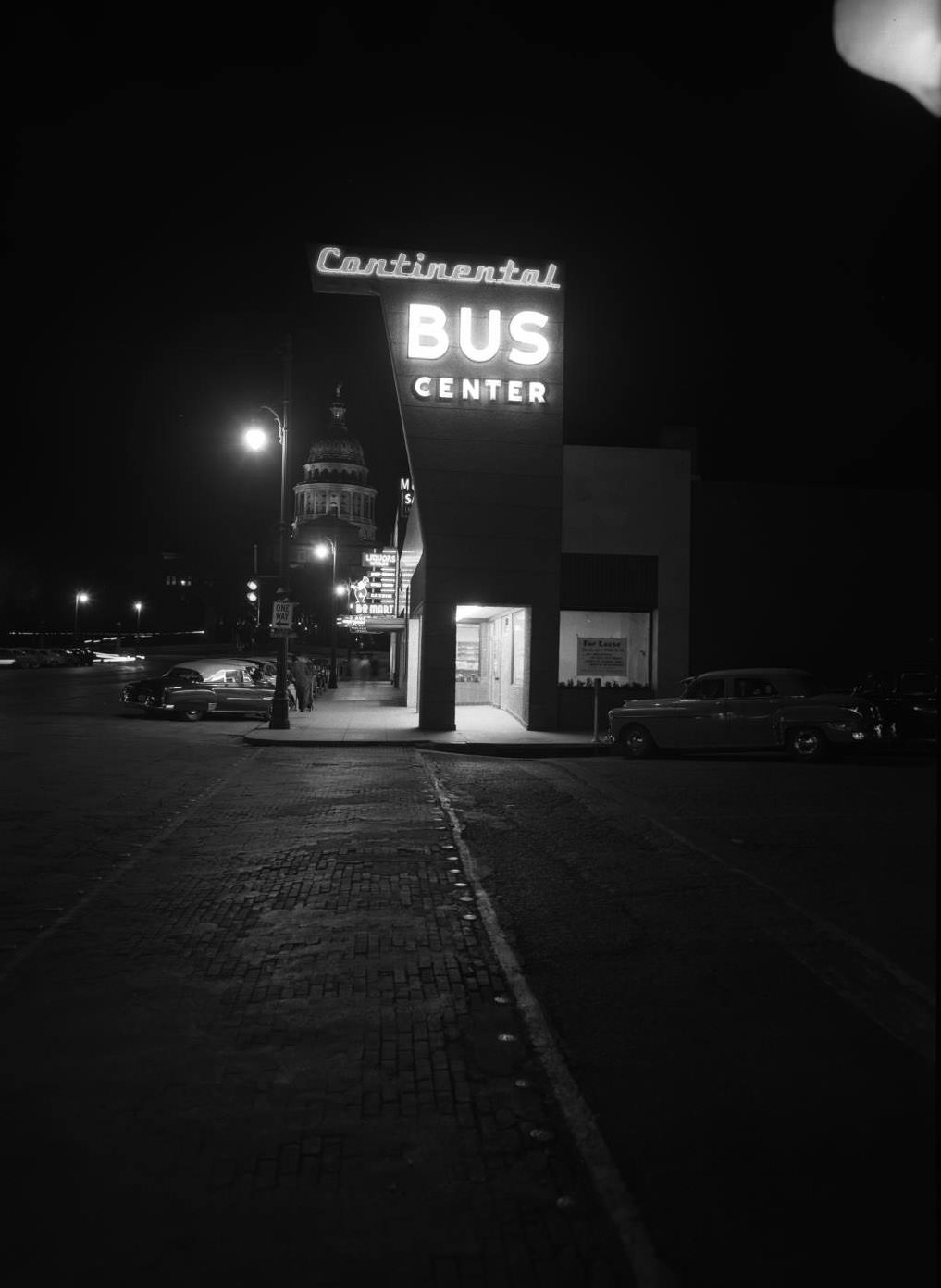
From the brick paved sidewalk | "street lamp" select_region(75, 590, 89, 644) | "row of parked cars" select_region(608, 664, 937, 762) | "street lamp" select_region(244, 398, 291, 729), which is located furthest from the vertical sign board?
"street lamp" select_region(75, 590, 89, 644)

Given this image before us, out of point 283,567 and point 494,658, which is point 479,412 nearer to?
point 283,567

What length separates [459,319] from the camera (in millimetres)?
21656

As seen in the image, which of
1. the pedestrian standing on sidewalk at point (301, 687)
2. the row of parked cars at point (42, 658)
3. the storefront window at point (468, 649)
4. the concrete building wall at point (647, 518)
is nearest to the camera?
the concrete building wall at point (647, 518)

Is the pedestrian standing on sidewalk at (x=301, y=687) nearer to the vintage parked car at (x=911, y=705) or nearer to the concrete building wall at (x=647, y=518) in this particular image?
the concrete building wall at (x=647, y=518)

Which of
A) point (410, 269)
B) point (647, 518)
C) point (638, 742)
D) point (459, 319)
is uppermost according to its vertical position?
point (410, 269)

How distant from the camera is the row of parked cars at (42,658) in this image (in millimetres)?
68812

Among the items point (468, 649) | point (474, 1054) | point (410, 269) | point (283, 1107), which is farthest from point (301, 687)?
point (283, 1107)

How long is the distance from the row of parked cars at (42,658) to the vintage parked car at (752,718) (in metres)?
59.1

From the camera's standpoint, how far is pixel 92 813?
36.4ft

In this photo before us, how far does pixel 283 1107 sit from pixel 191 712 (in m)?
22.9

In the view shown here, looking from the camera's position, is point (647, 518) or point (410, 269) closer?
point (410, 269)

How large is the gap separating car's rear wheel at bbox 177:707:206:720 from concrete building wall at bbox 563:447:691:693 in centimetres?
1068

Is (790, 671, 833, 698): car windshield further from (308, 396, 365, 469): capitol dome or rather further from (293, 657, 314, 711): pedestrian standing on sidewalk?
(308, 396, 365, 469): capitol dome

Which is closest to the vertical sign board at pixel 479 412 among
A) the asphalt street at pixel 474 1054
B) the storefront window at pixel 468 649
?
the storefront window at pixel 468 649
